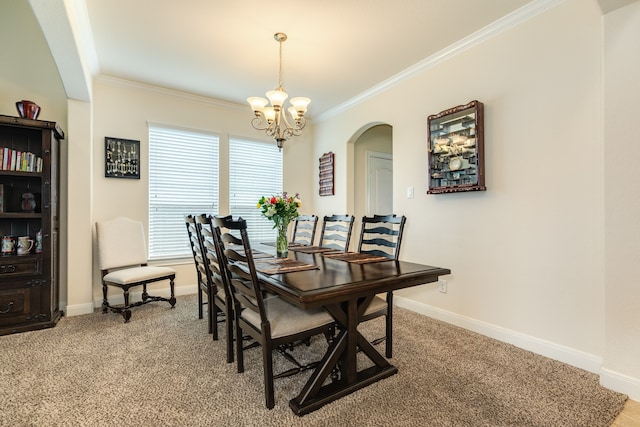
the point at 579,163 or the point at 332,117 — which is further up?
the point at 332,117

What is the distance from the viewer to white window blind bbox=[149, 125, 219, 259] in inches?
148

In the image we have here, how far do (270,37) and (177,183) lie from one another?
2.22 metres

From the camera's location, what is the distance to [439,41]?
275 cm

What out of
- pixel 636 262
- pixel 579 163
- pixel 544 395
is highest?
pixel 579 163

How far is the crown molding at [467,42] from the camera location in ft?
7.41

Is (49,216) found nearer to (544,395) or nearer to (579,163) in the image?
(544,395)

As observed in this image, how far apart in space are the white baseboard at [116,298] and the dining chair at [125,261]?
14 centimetres

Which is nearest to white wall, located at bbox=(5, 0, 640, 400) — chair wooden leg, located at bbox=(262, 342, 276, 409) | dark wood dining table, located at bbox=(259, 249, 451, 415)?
dark wood dining table, located at bbox=(259, 249, 451, 415)

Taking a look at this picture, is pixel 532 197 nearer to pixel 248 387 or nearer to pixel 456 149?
pixel 456 149

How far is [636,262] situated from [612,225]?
0.23 meters

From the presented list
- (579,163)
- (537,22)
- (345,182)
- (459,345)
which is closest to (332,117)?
(345,182)

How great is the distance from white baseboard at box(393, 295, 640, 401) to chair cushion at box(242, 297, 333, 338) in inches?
65.0

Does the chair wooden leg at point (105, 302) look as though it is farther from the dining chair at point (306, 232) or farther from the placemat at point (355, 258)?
the placemat at point (355, 258)

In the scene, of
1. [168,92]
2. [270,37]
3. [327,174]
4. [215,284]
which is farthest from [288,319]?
[168,92]
